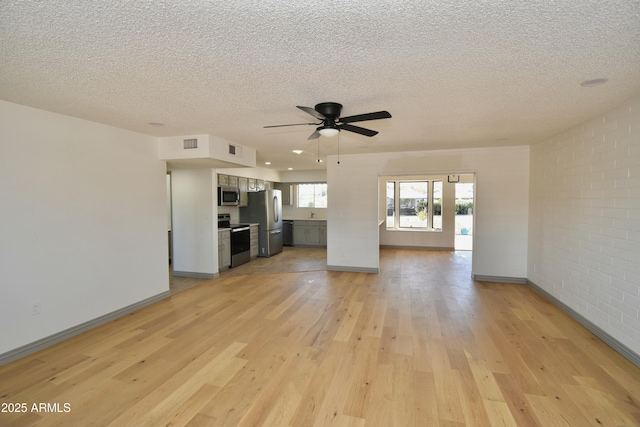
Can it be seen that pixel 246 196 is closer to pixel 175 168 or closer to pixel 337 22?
pixel 175 168

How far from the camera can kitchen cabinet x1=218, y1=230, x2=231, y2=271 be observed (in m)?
6.25

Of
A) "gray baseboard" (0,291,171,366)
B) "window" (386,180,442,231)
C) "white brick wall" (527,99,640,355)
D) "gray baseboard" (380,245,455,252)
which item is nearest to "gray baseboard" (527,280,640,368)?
"white brick wall" (527,99,640,355)

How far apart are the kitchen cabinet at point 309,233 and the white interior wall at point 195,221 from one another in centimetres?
386

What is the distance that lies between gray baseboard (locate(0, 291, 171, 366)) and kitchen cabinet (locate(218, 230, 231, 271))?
185cm

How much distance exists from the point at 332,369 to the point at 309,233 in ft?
22.1

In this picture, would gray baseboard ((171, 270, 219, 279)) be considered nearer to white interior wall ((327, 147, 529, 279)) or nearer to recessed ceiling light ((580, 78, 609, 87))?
white interior wall ((327, 147, 529, 279))

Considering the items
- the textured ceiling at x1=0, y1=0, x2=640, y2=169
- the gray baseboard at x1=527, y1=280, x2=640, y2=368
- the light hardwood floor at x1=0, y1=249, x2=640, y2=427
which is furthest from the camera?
the gray baseboard at x1=527, y1=280, x2=640, y2=368

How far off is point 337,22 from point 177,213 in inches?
210

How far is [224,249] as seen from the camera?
641cm

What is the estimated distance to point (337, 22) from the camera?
160 cm

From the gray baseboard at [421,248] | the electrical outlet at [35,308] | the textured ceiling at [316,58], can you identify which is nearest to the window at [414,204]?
the gray baseboard at [421,248]

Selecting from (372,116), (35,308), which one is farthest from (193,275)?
(372,116)

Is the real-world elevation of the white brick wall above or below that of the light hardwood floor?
above

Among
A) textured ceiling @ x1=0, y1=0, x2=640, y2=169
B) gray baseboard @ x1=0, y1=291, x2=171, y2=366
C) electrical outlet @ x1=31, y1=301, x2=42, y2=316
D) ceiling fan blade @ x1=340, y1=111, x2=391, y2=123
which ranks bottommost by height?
gray baseboard @ x1=0, y1=291, x2=171, y2=366
